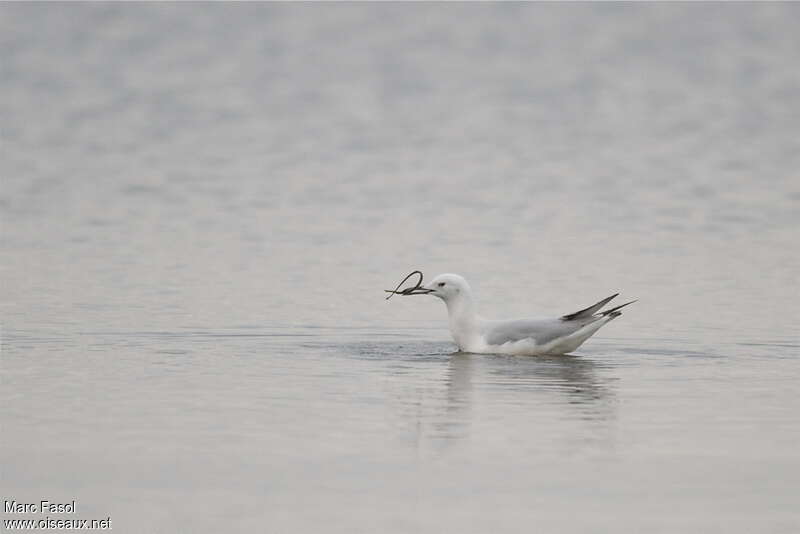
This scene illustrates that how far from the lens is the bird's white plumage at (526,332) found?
14766mm

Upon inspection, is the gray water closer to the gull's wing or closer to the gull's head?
the gull's wing

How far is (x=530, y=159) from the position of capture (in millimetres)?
31391

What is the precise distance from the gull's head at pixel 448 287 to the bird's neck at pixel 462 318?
0.09 meters

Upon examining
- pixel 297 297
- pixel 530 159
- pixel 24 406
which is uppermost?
pixel 530 159

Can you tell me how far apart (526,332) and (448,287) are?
1.07 metres

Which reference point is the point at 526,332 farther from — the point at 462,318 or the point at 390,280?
the point at 390,280

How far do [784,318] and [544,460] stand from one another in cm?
738

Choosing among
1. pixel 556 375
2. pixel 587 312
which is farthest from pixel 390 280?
pixel 556 375

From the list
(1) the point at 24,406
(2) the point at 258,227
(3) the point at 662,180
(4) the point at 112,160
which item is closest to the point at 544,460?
(1) the point at 24,406

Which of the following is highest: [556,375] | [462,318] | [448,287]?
[448,287]

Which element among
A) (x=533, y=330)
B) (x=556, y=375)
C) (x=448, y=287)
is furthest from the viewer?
(x=448, y=287)

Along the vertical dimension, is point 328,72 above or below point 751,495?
above

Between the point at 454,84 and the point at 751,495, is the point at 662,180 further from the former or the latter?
the point at 751,495

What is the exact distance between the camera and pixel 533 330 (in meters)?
14.8
